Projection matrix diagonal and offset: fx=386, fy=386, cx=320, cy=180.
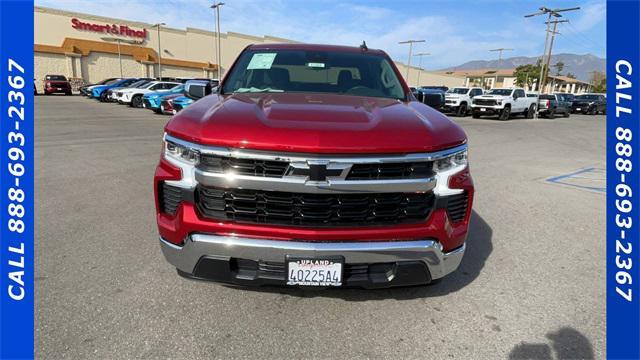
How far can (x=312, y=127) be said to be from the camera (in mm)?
2141

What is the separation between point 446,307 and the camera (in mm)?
2740

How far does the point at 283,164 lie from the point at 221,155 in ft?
1.15

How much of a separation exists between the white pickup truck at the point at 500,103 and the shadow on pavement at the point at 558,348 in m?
21.2

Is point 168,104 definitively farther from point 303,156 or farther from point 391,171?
point 391,171

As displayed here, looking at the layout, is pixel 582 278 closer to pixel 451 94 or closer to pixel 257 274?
pixel 257 274

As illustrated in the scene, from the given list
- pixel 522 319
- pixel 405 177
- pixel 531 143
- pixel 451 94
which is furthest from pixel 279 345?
pixel 451 94

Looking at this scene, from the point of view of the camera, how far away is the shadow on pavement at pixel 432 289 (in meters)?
2.76

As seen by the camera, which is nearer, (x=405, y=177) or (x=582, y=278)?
(x=405, y=177)

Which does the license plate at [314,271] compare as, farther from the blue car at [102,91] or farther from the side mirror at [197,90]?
the blue car at [102,91]

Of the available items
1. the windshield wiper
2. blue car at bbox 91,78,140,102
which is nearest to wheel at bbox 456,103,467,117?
the windshield wiper

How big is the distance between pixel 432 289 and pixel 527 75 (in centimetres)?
8447

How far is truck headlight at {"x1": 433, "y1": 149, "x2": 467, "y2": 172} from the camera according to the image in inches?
89.8

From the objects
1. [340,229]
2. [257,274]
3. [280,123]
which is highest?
[280,123]

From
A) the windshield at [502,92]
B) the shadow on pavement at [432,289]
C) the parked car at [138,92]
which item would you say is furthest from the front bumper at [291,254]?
the windshield at [502,92]
